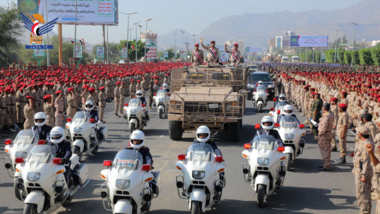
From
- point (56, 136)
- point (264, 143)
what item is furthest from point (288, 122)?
point (56, 136)

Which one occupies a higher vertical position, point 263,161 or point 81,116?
point 81,116

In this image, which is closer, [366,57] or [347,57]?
[366,57]

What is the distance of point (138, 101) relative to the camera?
16.3 metres

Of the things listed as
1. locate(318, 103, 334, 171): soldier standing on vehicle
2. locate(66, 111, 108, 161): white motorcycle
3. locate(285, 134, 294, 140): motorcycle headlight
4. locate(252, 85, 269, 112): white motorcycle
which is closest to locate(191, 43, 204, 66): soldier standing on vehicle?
locate(252, 85, 269, 112): white motorcycle

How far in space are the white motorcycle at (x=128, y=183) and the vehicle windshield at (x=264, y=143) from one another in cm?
235

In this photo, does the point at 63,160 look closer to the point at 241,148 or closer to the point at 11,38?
the point at 241,148

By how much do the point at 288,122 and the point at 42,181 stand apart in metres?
6.58

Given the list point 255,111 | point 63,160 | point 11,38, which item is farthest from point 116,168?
point 11,38

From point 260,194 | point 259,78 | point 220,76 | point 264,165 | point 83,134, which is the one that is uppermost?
point 220,76

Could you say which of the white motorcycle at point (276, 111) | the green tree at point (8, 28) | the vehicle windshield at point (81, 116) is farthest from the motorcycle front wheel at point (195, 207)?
the green tree at point (8, 28)

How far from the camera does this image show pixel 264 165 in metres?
8.25

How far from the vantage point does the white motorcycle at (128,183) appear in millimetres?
6719

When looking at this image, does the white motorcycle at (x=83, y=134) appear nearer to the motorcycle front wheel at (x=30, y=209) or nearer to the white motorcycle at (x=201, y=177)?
the motorcycle front wheel at (x=30, y=209)

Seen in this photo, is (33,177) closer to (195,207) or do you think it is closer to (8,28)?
(195,207)
